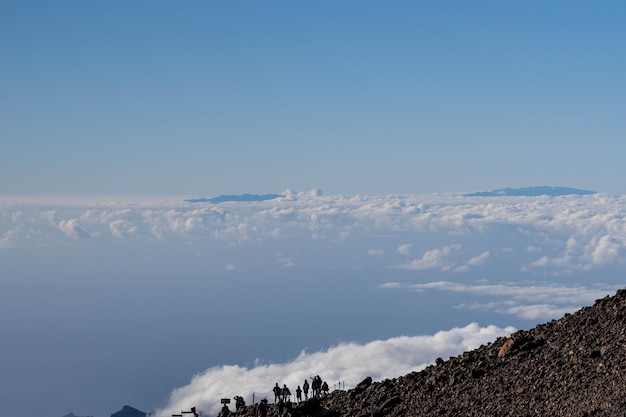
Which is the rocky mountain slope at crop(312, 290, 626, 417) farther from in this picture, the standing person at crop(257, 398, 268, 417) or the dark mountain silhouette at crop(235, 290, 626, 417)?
the standing person at crop(257, 398, 268, 417)

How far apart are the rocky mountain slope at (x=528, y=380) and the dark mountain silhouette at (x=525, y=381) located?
0.05m

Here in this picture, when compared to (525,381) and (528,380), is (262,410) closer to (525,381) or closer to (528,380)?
(525,381)

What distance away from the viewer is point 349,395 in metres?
50.5

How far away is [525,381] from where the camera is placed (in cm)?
4188

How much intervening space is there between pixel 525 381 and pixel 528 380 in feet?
0.55

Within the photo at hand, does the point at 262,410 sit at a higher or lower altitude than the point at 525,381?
higher

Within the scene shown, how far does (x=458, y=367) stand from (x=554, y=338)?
5885 millimetres

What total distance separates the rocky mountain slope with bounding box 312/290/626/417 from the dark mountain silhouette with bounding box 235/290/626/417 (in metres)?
0.05

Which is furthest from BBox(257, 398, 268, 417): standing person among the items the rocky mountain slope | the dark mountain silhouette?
the rocky mountain slope

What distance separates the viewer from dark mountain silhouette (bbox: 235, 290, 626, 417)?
38.0m

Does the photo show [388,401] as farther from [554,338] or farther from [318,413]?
[554,338]

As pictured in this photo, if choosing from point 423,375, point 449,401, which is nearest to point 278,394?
point 423,375

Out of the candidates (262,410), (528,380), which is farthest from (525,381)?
(262,410)

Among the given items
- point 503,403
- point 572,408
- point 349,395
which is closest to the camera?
point 572,408
